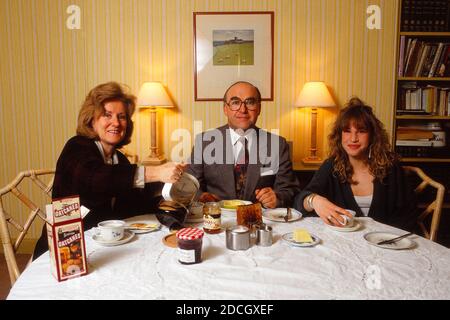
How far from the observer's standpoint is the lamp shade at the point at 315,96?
10.6 feet

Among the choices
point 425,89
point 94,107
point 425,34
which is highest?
point 425,34

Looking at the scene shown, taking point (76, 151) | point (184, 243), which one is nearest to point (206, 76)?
point (76, 151)

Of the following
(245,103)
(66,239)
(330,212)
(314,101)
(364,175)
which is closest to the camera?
(66,239)

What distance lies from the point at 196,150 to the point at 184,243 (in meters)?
1.37

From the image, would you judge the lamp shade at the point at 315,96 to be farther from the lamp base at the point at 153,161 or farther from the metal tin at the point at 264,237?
the metal tin at the point at 264,237

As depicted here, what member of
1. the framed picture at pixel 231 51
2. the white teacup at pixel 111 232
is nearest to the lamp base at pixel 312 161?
the framed picture at pixel 231 51

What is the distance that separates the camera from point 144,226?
1.54 m

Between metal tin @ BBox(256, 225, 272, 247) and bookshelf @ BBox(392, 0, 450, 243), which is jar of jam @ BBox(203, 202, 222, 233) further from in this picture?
bookshelf @ BBox(392, 0, 450, 243)

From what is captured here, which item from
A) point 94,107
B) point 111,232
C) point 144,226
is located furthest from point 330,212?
point 94,107

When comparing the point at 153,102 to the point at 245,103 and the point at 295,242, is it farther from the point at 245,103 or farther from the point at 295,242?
the point at 295,242

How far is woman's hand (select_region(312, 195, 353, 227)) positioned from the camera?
155 cm

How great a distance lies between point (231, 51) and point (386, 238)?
96.2 inches

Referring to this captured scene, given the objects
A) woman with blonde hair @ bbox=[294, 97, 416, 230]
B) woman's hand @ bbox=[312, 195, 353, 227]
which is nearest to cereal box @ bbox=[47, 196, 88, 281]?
woman's hand @ bbox=[312, 195, 353, 227]

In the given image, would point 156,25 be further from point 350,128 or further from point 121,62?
point 350,128
